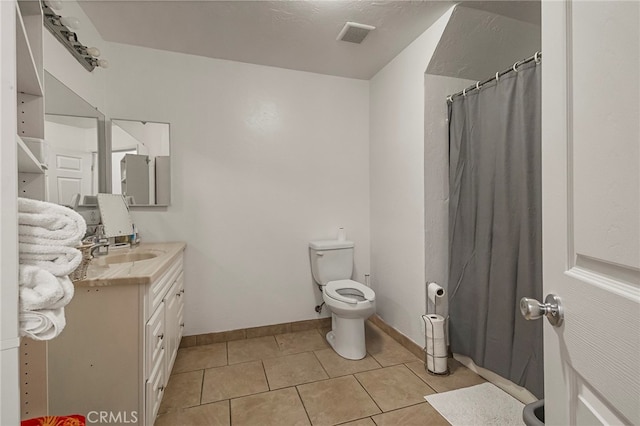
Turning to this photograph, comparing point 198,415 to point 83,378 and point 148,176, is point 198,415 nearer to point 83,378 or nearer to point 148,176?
point 83,378

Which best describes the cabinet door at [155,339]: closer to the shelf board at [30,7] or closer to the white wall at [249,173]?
the white wall at [249,173]

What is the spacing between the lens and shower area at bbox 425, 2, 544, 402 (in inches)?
63.4

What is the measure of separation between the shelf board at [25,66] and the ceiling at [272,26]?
127 centimetres

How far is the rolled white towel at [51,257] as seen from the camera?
55 cm

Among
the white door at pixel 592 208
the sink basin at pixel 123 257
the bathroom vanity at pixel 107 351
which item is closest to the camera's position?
the white door at pixel 592 208

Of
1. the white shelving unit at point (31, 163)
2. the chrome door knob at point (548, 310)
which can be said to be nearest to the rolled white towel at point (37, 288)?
the white shelving unit at point (31, 163)

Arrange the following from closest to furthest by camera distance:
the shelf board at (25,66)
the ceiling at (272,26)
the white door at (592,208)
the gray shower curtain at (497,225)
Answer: the white door at (592,208)
the shelf board at (25,66)
the gray shower curtain at (497,225)
the ceiling at (272,26)

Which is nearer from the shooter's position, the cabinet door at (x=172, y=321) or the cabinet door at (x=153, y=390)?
the cabinet door at (x=153, y=390)

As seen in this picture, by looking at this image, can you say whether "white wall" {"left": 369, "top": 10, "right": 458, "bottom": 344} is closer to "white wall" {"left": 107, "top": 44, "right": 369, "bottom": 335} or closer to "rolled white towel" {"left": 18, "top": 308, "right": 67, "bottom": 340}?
"white wall" {"left": 107, "top": 44, "right": 369, "bottom": 335}

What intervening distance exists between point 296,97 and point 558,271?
8.13ft

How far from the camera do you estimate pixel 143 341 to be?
130 centimetres

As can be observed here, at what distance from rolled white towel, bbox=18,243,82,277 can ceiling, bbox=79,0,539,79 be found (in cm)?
179

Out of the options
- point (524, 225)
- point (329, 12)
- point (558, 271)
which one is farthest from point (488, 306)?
point (329, 12)

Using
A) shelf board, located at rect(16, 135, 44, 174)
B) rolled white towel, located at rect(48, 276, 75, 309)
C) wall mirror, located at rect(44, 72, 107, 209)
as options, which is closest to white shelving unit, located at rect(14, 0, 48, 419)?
shelf board, located at rect(16, 135, 44, 174)
